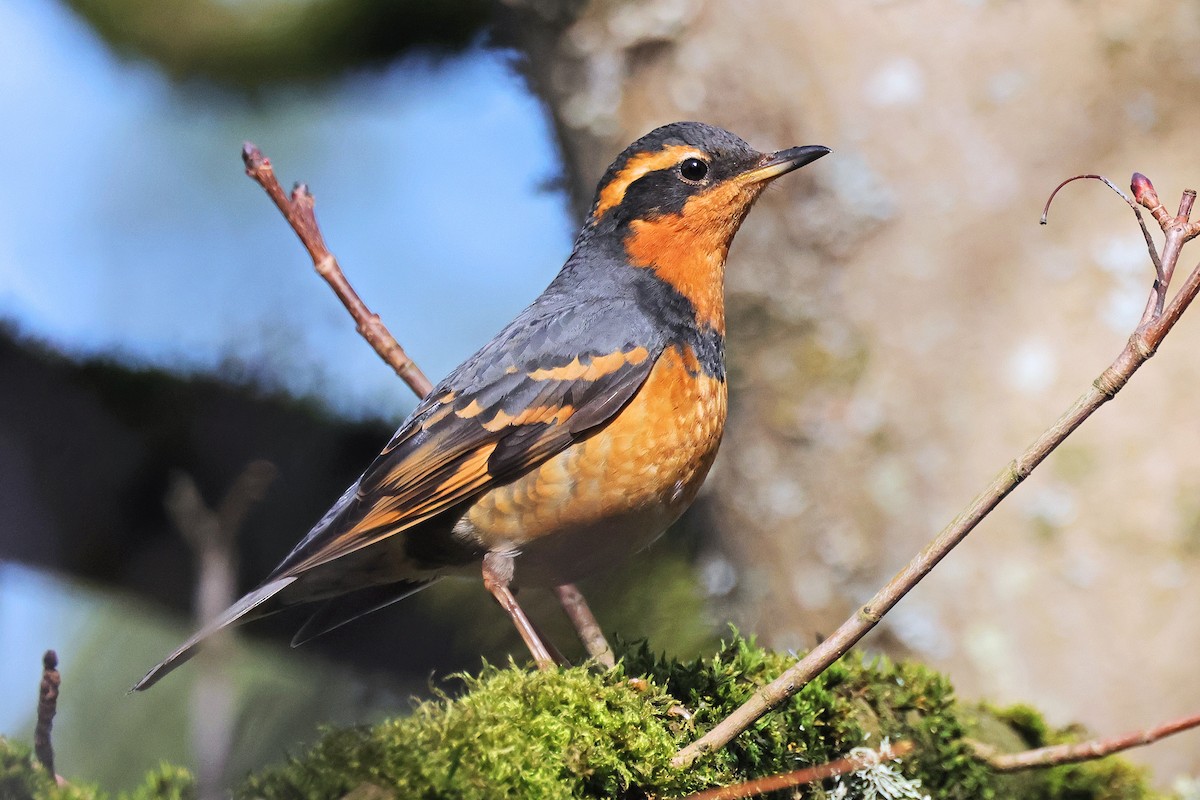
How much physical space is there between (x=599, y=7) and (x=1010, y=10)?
7.33 ft

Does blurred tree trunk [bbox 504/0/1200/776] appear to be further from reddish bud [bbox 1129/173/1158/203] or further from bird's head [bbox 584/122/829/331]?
reddish bud [bbox 1129/173/1158/203]

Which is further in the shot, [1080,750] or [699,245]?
[699,245]

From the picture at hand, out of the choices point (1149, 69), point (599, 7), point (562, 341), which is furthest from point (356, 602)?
point (1149, 69)

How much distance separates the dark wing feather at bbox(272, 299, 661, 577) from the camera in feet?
11.5

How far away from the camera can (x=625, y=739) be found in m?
2.37

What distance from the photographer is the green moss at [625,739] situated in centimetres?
207

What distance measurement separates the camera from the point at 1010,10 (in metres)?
5.50

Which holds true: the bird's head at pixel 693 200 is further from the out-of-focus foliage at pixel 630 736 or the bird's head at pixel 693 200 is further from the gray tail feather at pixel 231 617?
the gray tail feather at pixel 231 617

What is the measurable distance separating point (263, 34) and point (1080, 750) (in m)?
6.72

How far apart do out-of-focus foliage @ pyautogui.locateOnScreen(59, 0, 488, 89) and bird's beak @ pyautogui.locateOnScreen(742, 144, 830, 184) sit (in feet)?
11.4

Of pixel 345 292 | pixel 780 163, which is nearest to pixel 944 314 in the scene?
pixel 780 163

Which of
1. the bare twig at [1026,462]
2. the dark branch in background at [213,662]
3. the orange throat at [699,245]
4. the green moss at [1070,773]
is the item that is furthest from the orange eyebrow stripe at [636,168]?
the dark branch in background at [213,662]

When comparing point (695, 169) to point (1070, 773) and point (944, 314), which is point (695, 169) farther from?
point (1070, 773)

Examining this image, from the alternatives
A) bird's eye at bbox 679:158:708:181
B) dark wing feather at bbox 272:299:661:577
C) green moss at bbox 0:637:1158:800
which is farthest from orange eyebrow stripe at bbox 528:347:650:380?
green moss at bbox 0:637:1158:800
